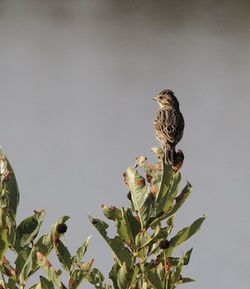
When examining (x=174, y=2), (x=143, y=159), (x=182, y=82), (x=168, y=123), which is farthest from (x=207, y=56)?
(x=143, y=159)

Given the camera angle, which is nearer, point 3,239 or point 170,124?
point 3,239

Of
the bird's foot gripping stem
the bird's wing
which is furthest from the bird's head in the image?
the bird's foot gripping stem

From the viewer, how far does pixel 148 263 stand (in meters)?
2.95

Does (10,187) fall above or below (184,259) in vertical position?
above

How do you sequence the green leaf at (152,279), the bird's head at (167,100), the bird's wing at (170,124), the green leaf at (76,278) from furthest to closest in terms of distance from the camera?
1. the bird's head at (167,100)
2. the bird's wing at (170,124)
3. the green leaf at (76,278)
4. the green leaf at (152,279)

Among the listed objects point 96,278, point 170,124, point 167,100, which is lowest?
point 96,278

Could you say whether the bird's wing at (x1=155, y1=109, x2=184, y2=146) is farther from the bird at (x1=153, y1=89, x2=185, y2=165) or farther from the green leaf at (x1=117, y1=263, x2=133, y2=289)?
the green leaf at (x1=117, y1=263, x2=133, y2=289)

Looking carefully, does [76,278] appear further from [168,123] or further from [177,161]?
[168,123]

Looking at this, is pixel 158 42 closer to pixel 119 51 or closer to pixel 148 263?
pixel 119 51

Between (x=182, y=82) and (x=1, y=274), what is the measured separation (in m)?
12.2

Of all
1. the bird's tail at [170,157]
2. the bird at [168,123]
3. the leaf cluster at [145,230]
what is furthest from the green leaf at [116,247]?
the bird at [168,123]

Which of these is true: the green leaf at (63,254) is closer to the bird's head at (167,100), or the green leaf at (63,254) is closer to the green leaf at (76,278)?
the green leaf at (76,278)

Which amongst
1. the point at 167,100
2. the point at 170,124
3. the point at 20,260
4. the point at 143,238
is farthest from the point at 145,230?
the point at 167,100

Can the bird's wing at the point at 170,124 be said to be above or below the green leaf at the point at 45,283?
above
